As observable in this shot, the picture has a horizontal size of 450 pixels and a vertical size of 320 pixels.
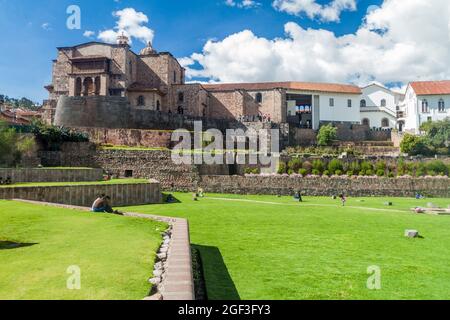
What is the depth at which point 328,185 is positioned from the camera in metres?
33.0

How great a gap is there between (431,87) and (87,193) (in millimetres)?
59136

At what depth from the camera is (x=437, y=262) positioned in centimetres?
898

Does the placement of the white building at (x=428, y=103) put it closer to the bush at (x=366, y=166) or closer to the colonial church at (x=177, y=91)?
the colonial church at (x=177, y=91)

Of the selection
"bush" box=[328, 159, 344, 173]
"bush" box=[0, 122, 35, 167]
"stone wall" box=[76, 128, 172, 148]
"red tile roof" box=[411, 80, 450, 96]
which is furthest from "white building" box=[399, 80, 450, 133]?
"bush" box=[0, 122, 35, 167]

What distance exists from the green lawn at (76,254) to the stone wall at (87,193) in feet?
18.1

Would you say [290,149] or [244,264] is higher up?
[290,149]

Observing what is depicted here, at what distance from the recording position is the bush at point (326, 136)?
52519mm

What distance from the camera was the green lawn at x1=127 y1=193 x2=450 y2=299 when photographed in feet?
22.4

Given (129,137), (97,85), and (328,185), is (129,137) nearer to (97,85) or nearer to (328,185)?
(97,85)

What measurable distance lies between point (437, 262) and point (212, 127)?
41710 millimetres

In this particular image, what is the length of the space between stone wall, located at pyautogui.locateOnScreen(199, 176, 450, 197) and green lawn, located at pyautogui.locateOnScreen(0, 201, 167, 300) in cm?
2058

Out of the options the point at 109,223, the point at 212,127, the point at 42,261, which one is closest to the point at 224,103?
the point at 212,127
